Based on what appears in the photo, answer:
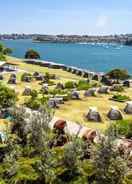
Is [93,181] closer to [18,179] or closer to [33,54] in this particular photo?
[18,179]

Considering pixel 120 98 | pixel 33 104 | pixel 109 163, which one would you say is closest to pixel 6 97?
pixel 33 104

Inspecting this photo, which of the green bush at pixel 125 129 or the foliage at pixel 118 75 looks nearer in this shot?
the green bush at pixel 125 129

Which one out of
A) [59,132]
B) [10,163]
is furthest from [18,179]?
[59,132]

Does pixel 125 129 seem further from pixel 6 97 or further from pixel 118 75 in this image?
pixel 118 75

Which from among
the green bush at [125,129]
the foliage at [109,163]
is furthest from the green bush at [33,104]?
the foliage at [109,163]

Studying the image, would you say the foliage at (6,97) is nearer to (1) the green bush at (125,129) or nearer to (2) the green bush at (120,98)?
(1) the green bush at (125,129)

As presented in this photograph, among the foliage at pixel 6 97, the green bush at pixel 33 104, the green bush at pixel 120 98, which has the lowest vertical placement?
the green bush at pixel 120 98

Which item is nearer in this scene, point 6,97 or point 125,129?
point 125,129

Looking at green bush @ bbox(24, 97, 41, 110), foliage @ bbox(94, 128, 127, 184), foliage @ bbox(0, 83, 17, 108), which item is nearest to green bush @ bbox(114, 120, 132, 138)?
green bush @ bbox(24, 97, 41, 110)

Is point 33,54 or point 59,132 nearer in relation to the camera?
point 59,132

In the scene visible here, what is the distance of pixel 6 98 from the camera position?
159 ft

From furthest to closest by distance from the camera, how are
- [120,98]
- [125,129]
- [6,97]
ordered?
1. [120,98]
2. [6,97]
3. [125,129]

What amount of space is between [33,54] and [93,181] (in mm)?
111869

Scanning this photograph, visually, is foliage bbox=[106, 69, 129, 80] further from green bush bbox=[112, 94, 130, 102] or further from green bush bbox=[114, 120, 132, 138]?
green bush bbox=[114, 120, 132, 138]
